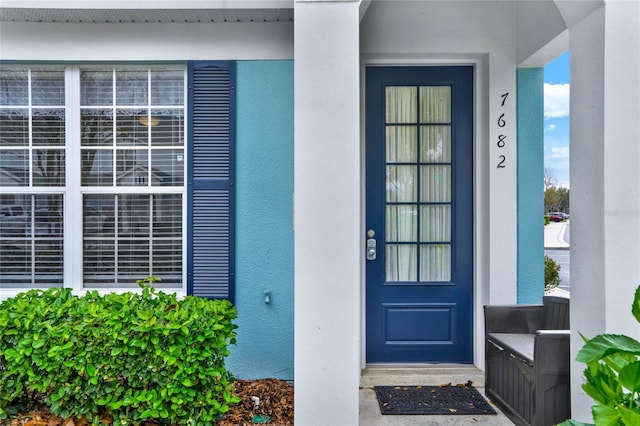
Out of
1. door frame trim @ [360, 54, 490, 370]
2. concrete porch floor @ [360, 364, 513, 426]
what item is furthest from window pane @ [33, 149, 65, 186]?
concrete porch floor @ [360, 364, 513, 426]

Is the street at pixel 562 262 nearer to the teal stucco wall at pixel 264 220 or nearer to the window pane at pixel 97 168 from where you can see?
the teal stucco wall at pixel 264 220

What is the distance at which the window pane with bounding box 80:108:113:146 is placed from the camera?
10.8 feet

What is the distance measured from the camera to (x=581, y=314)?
7.51ft

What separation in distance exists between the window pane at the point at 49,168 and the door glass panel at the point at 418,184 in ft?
8.87

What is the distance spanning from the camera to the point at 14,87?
3.30m

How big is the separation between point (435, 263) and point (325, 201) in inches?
61.0

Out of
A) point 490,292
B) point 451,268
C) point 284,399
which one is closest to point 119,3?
point 284,399

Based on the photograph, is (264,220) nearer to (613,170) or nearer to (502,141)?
(502,141)

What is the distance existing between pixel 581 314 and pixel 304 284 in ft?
5.21

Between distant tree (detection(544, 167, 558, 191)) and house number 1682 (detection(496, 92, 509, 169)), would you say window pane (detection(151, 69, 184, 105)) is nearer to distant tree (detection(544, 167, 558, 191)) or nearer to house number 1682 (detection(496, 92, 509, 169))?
house number 1682 (detection(496, 92, 509, 169))

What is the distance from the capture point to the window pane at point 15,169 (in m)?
3.29

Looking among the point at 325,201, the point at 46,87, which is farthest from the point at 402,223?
the point at 46,87

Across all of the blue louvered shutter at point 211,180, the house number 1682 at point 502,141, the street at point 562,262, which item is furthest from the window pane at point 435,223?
the street at point 562,262

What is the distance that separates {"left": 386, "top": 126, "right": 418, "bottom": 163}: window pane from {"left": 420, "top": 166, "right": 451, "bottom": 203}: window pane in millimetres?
185
